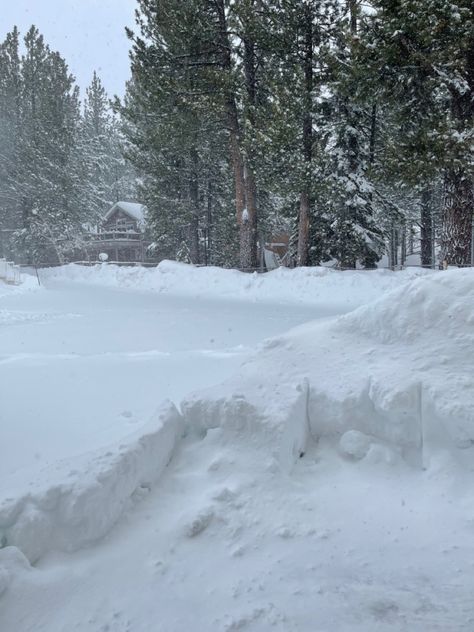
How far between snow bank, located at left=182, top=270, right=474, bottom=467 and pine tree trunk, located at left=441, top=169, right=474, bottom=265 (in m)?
9.91

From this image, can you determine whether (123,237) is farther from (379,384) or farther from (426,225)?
(379,384)

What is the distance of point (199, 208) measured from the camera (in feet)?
82.4

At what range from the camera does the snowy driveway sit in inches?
161

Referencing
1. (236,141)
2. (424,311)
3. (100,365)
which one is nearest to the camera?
(424,311)

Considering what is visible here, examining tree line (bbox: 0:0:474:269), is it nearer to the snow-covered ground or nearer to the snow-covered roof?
the snow-covered ground

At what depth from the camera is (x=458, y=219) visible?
44.0 ft

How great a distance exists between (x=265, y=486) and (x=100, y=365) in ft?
12.7

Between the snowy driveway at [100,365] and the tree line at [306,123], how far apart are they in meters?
5.75

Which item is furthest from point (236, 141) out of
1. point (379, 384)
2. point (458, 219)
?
point (379, 384)

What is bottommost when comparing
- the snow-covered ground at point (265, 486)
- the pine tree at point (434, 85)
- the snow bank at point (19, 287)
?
the snow-covered ground at point (265, 486)

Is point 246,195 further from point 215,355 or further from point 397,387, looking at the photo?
point 397,387

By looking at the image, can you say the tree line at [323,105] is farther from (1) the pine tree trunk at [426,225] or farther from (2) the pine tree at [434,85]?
(1) the pine tree trunk at [426,225]

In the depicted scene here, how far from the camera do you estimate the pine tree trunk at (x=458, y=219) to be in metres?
13.2

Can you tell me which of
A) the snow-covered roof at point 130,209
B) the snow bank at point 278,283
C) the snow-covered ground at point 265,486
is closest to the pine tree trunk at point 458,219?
the snow bank at point 278,283
